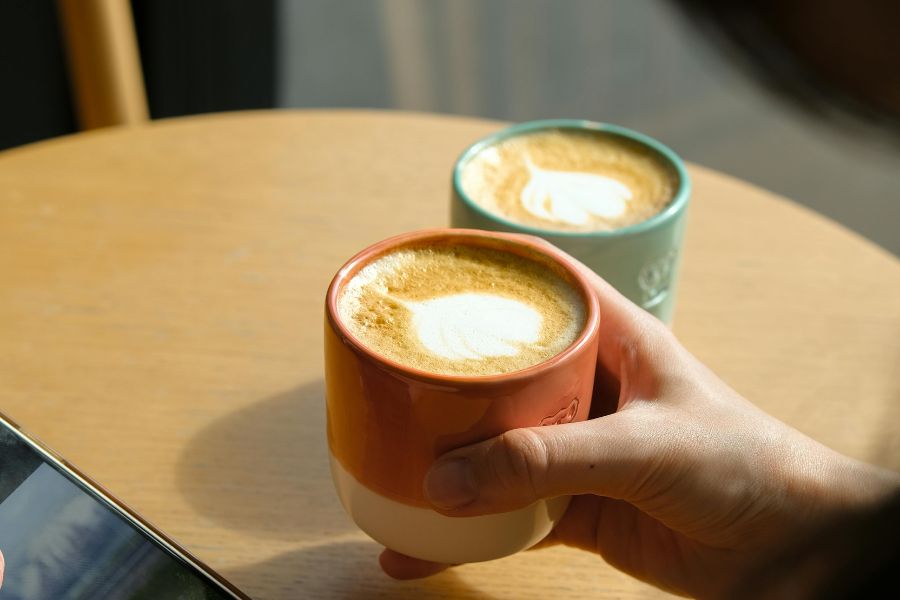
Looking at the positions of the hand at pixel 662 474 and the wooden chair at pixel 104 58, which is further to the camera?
the wooden chair at pixel 104 58

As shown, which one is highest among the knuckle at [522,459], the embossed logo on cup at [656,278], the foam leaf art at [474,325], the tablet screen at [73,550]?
the foam leaf art at [474,325]

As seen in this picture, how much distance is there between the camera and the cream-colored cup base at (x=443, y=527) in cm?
48

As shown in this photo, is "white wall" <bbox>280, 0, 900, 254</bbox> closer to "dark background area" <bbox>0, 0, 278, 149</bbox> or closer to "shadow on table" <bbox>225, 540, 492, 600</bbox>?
"dark background area" <bbox>0, 0, 278, 149</bbox>

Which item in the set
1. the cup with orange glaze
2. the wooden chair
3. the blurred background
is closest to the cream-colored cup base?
the cup with orange glaze

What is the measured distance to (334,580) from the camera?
1.80 feet

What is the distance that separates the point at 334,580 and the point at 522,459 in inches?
6.5

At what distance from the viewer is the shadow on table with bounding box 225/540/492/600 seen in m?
0.54

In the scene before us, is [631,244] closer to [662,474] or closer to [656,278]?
[656,278]

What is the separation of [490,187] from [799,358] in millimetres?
258

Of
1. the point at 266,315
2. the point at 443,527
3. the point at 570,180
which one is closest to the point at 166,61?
the point at 266,315

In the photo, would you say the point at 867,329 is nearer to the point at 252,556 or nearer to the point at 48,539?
the point at 252,556

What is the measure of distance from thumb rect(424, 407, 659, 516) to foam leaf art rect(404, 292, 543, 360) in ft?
0.16

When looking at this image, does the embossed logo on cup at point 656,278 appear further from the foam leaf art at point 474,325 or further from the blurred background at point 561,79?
the blurred background at point 561,79

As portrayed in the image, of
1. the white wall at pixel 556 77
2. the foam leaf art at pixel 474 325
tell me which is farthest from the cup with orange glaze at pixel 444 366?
the white wall at pixel 556 77
